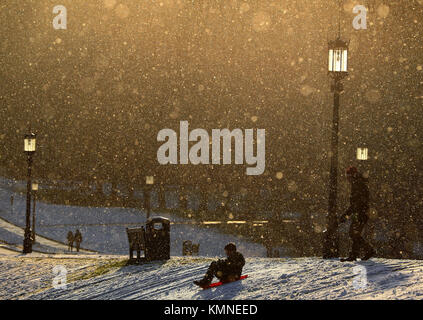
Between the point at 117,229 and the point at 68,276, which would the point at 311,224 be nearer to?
the point at 117,229

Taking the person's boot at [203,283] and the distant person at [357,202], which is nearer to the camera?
the person's boot at [203,283]

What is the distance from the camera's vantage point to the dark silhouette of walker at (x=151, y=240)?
52.6 ft

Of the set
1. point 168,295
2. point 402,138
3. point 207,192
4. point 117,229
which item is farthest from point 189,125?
point 168,295

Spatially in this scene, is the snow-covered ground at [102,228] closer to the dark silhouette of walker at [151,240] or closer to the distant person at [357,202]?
the dark silhouette of walker at [151,240]

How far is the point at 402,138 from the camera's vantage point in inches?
3164

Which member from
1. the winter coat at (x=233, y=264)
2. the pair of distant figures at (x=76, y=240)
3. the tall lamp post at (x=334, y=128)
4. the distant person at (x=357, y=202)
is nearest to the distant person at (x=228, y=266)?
the winter coat at (x=233, y=264)

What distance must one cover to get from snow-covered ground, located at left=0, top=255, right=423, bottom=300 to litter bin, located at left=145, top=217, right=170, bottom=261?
0.44 meters

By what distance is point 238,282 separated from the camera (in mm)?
11867

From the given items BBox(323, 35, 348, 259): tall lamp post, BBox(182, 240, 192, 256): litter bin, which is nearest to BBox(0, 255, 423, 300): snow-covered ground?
BBox(323, 35, 348, 259): tall lamp post

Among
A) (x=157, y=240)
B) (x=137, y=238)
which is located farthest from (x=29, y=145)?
(x=157, y=240)

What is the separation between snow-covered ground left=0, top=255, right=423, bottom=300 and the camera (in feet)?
34.1

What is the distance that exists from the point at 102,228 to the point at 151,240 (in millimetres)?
38591
